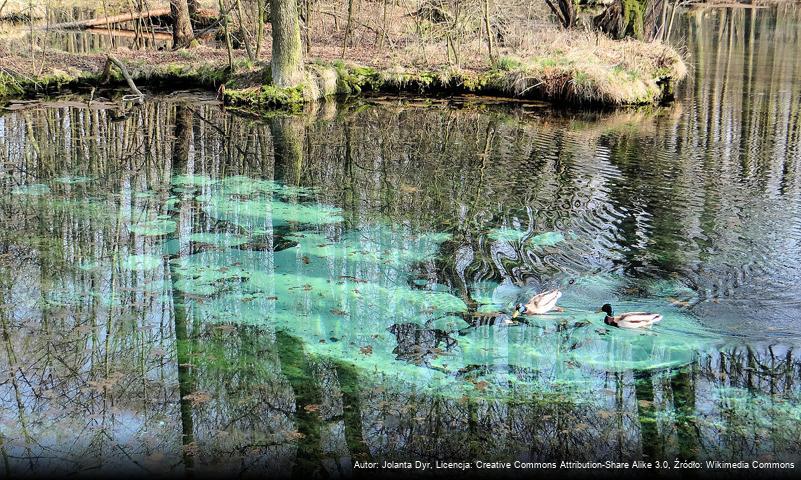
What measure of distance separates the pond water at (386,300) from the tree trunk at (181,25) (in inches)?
403

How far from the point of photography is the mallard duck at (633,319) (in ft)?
20.9

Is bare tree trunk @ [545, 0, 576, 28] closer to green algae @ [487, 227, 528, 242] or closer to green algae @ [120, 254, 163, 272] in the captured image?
green algae @ [487, 227, 528, 242]

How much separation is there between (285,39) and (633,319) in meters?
12.9

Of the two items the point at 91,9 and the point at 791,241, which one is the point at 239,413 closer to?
the point at 791,241

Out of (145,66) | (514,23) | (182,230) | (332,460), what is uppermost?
(514,23)

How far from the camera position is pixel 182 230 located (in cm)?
908

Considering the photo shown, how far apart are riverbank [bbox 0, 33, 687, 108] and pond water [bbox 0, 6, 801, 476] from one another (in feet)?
14.9

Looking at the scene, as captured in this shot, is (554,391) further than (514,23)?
No

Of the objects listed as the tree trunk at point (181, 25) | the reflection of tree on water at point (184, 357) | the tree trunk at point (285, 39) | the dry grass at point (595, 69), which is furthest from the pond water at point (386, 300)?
the tree trunk at point (181, 25)

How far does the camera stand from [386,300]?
7.23 metres

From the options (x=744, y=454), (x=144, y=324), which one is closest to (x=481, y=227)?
(x=144, y=324)

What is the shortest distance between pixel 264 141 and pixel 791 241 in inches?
354

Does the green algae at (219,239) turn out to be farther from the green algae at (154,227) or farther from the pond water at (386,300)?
the green algae at (154,227)

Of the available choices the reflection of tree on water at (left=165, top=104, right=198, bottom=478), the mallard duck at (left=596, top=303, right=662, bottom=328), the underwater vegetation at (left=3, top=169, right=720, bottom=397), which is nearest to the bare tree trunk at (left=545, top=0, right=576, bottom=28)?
the underwater vegetation at (left=3, top=169, right=720, bottom=397)
